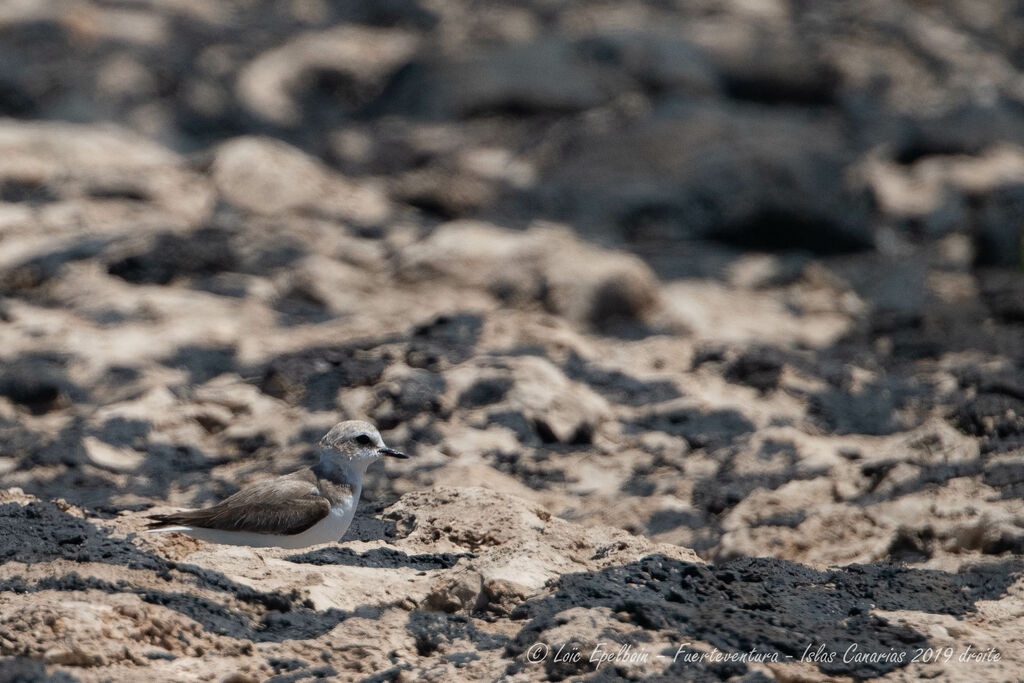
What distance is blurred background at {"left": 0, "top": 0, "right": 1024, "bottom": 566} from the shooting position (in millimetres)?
6184

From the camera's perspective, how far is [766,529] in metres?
5.60

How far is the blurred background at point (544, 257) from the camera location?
243 inches

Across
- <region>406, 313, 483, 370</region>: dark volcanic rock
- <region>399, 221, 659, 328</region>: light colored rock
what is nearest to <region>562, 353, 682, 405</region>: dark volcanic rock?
<region>406, 313, 483, 370</region>: dark volcanic rock

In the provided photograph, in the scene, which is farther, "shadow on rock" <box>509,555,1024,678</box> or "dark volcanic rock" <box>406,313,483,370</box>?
"dark volcanic rock" <box>406,313,483,370</box>

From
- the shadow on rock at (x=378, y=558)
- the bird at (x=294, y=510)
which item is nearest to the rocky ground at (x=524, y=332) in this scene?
the shadow on rock at (x=378, y=558)

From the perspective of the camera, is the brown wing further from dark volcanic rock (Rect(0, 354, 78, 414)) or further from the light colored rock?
the light colored rock

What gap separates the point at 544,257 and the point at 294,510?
449 centimetres

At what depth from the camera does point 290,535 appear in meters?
4.32

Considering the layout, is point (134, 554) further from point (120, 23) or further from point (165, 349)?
point (120, 23)

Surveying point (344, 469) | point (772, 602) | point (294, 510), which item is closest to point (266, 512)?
point (294, 510)

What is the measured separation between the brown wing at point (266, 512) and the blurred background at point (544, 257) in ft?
3.20

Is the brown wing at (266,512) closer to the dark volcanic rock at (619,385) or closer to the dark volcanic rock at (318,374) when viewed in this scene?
the dark volcanic rock at (318,374)

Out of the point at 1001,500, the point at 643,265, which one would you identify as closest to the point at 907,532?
the point at 1001,500

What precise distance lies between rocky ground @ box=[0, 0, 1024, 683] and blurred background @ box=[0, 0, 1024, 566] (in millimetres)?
31
